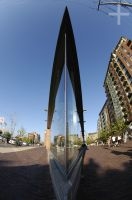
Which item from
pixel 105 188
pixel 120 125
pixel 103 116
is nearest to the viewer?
pixel 105 188

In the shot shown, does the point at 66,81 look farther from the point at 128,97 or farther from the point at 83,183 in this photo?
the point at 128,97

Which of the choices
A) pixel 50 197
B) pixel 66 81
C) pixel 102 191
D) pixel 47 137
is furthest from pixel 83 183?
pixel 66 81

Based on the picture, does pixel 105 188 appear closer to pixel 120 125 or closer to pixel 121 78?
pixel 121 78

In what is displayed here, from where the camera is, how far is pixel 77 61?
632 cm

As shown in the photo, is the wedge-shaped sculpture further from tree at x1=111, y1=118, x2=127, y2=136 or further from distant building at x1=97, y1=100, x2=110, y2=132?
tree at x1=111, y1=118, x2=127, y2=136

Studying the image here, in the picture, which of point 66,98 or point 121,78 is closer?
point 66,98

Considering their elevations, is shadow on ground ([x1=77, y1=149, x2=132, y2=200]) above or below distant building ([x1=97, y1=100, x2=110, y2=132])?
below

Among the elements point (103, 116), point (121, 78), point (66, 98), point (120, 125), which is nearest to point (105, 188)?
point (66, 98)

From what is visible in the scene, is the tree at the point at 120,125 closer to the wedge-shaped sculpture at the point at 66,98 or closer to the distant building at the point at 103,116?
the distant building at the point at 103,116

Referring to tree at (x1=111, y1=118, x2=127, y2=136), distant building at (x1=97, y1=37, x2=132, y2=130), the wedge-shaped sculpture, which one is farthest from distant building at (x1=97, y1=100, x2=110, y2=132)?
the wedge-shaped sculpture

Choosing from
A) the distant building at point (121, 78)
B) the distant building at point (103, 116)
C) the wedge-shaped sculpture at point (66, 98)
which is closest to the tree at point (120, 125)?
the distant building at point (121, 78)

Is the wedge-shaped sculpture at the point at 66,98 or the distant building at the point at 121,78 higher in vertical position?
the distant building at the point at 121,78

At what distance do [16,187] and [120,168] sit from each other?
640 cm

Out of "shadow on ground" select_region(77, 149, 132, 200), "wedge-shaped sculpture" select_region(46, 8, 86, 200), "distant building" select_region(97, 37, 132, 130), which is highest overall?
"distant building" select_region(97, 37, 132, 130)
